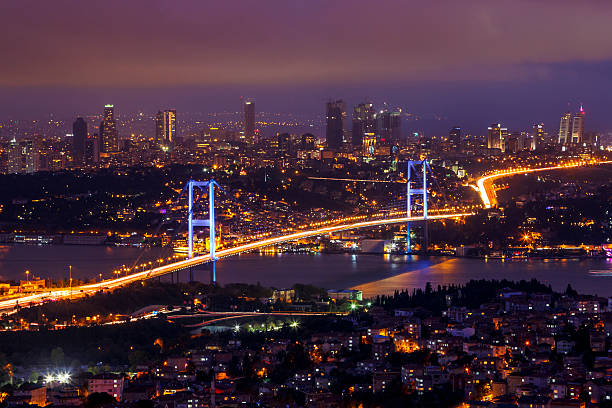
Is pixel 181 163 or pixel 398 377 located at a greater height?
pixel 181 163

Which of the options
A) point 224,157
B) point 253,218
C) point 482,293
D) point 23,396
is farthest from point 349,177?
point 23,396

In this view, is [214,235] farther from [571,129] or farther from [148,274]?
[571,129]

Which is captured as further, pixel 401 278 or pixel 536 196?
pixel 536 196

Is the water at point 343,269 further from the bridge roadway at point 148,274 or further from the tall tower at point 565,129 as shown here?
the tall tower at point 565,129

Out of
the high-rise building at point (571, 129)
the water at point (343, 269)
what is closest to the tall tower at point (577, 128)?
the high-rise building at point (571, 129)

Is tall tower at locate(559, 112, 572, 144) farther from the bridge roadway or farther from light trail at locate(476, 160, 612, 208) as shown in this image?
the bridge roadway

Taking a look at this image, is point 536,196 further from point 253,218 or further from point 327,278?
point 327,278
